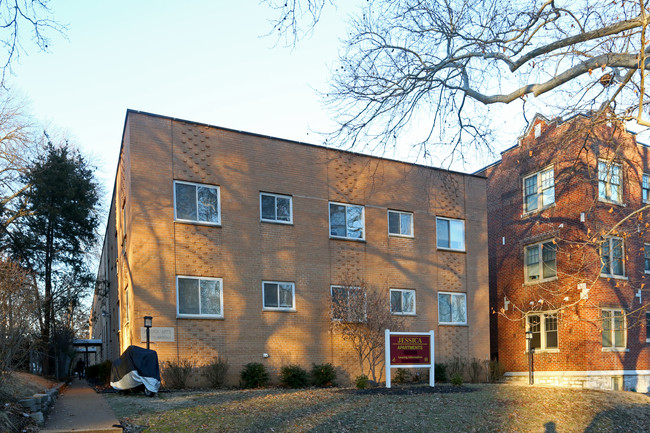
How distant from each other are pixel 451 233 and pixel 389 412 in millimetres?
14421

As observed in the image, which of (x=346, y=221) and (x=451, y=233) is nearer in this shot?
(x=346, y=221)

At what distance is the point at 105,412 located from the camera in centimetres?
1135

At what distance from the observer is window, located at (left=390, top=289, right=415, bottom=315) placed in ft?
74.5

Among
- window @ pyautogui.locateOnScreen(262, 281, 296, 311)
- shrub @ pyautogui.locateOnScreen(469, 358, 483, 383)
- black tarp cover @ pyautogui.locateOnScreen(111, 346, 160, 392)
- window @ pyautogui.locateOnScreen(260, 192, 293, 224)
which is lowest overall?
shrub @ pyautogui.locateOnScreen(469, 358, 483, 383)

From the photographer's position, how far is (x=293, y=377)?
19.2 m

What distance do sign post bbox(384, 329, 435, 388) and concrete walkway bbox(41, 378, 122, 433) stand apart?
24.8 feet

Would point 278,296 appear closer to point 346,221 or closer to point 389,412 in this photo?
point 346,221

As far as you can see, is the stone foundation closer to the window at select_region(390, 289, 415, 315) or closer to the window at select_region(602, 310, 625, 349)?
the window at select_region(602, 310, 625, 349)

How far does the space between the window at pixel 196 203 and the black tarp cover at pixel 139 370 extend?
4.88 m

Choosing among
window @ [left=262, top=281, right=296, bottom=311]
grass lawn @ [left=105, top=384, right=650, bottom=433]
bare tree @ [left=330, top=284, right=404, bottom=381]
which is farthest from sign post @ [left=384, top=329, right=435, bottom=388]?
window @ [left=262, top=281, right=296, bottom=311]

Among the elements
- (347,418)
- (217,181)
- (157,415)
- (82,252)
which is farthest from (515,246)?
(82,252)

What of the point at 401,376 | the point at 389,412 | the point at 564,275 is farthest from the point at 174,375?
the point at 564,275

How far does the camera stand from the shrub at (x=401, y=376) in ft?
71.1

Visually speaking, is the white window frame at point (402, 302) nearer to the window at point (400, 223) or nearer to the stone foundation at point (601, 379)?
the window at point (400, 223)
